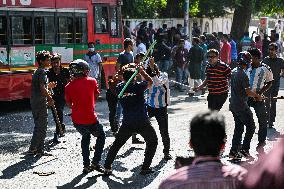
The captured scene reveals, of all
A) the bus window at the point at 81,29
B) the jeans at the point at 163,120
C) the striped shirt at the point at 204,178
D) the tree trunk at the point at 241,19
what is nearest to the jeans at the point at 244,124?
the jeans at the point at 163,120

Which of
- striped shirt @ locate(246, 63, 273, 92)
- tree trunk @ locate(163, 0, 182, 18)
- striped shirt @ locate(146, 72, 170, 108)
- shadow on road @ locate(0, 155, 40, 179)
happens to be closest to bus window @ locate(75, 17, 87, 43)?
shadow on road @ locate(0, 155, 40, 179)

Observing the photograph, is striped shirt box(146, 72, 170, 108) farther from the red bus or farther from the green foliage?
the green foliage

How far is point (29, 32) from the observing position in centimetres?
1578

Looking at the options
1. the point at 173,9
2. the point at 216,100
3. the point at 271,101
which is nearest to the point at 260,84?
the point at 216,100

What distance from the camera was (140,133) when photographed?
8.41 m

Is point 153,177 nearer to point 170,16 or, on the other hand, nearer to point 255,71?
point 255,71

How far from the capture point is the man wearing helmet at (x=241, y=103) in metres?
9.11

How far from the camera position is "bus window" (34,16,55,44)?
16.0 m

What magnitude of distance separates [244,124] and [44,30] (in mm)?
8241

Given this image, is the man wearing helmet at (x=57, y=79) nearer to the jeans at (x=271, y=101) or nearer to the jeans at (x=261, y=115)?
the jeans at (x=261, y=115)

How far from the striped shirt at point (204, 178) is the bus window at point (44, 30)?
13.1m

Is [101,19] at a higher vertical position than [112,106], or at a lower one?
higher

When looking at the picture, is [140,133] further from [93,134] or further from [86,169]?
[86,169]

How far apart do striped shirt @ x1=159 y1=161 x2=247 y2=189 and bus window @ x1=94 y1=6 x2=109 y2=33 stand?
15413mm
